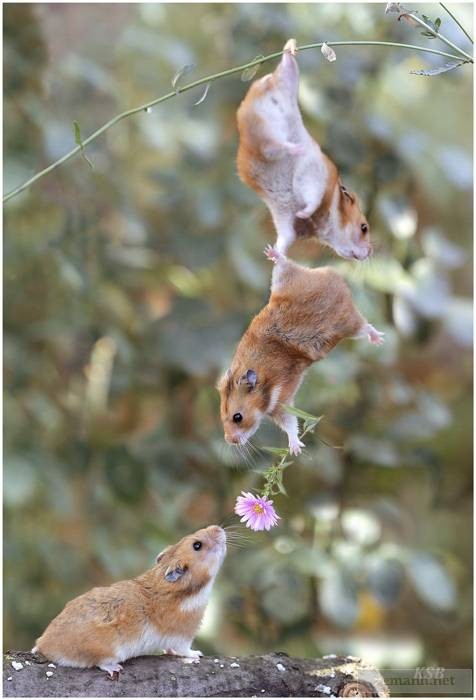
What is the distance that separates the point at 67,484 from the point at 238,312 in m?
0.62

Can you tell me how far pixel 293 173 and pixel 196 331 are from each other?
135 centimetres

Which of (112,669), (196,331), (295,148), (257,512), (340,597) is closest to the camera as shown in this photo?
(257,512)

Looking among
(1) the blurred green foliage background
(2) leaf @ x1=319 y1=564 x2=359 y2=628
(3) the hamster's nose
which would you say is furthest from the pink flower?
(2) leaf @ x1=319 y1=564 x2=359 y2=628

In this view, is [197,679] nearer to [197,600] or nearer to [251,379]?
[197,600]

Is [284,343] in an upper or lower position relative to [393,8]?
lower

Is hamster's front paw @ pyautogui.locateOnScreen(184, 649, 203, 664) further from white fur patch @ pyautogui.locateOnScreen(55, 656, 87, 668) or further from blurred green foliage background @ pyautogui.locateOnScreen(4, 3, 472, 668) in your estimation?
blurred green foliage background @ pyautogui.locateOnScreen(4, 3, 472, 668)

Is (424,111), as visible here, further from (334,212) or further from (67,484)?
(334,212)

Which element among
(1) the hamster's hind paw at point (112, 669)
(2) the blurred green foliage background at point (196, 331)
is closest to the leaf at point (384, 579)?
(2) the blurred green foliage background at point (196, 331)

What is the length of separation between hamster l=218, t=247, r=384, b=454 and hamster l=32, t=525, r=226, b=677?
0.35 metres

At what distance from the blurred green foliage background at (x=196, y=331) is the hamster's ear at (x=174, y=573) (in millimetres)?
683

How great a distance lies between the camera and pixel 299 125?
1.07m

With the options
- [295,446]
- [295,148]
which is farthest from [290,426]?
[295,148]

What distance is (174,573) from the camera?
1.27m

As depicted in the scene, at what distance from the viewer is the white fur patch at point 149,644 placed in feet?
3.92
